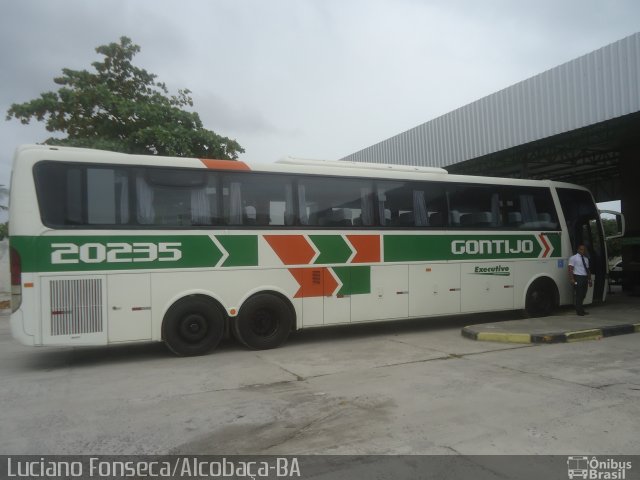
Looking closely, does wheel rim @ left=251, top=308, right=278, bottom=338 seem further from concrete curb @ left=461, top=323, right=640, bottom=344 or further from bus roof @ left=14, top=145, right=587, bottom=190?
concrete curb @ left=461, top=323, right=640, bottom=344

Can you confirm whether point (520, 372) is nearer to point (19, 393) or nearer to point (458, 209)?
point (458, 209)

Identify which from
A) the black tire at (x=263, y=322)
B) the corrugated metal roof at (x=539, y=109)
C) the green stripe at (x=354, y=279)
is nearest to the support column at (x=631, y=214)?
the corrugated metal roof at (x=539, y=109)

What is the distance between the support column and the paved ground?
9339 mm

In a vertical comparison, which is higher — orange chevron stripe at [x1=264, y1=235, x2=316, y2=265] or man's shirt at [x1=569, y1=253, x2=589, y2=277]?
orange chevron stripe at [x1=264, y1=235, x2=316, y2=265]

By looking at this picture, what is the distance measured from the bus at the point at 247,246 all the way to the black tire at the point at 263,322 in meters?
0.02

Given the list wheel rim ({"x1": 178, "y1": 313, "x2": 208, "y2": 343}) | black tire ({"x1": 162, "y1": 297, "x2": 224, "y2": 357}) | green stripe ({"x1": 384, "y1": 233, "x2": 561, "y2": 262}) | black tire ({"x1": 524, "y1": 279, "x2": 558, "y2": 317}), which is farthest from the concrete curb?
wheel rim ({"x1": 178, "y1": 313, "x2": 208, "y2": 343})

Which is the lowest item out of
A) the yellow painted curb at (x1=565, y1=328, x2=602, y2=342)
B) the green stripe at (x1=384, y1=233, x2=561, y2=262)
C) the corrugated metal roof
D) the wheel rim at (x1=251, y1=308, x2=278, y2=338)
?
the yellow painted curb at (x1=565, y1=328, x2=602, y2=342)

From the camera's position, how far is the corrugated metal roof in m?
11.1

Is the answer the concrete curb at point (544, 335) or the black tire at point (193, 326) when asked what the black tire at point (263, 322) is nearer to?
the black tire at point (193, 326)

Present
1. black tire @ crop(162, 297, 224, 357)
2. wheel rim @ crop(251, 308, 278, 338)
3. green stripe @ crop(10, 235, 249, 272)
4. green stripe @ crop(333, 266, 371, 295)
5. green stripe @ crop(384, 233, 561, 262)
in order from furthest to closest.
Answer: green stripe @ crop(384, 233, 561, 262)
green stripe @ crop(333, 266, 371, 295)
wheel rim @ crop(251, 308, 278, 338)
black tire @ crop(162, 297, 224, 357)
green stripe @ crop(10, 235, 249, 272)

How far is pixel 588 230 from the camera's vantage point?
468 inches

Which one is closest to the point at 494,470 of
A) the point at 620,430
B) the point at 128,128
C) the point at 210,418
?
the point at 620,430

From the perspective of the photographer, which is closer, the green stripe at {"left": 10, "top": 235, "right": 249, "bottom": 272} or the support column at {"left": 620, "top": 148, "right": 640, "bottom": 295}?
the green stripe at {"left": 10, "top": 235, "right": 249, "bottom": 272}

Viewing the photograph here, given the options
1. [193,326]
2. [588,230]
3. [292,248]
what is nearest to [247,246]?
[292,248]
